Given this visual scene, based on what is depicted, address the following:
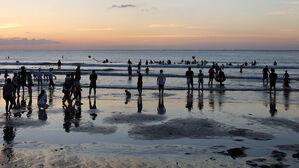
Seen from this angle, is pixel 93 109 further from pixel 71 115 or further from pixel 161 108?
pixel 161 108

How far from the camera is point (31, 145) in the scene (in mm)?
9117

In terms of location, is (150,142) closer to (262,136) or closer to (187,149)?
(187,149)

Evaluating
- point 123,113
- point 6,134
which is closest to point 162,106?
point 123,113

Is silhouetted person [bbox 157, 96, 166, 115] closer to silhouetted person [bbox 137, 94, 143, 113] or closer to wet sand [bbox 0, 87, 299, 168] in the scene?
wet sand [bbox 0, 87, 299, 168]

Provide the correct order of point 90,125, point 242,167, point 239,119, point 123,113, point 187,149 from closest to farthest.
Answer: point 242,167
point 187,149
point 90,125
point 239,119
point 123,113

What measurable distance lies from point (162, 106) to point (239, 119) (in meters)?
4.63

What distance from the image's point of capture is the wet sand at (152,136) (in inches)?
310

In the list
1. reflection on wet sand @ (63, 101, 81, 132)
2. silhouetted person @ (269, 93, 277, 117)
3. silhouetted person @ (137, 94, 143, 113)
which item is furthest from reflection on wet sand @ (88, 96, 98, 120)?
silhouetted person @ (269, 93, 277, 117)

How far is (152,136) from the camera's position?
1023 centimetres

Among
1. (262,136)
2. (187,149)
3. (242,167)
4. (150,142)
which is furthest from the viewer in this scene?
(262,136)

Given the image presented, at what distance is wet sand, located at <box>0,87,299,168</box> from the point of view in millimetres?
7867

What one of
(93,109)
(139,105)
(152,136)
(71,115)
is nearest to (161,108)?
(139,105)

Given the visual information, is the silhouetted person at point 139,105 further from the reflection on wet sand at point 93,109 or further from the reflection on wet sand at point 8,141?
the reflection on wet sand at point 8,141

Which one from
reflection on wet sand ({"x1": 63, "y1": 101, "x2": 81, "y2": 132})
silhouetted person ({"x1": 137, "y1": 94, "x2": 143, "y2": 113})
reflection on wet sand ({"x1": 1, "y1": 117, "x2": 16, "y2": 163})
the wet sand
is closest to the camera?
the wet sand
